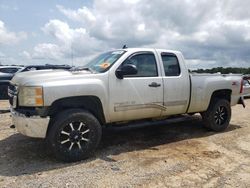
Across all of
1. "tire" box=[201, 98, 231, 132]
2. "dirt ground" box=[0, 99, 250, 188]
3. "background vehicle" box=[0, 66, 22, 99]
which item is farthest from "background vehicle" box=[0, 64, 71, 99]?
"tire" box=[201, 98, 231, 132]

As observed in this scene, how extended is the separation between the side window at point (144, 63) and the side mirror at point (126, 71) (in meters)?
0.33

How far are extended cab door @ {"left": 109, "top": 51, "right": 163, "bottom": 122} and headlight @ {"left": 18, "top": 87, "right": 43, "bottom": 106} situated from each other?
1284 mm

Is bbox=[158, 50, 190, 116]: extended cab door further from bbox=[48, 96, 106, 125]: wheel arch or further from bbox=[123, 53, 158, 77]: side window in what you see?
bbox=[48, 96, 106, 125]: wheel arch

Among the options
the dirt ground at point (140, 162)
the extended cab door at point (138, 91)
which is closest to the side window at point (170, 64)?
the extended cab door at point (138, 91)

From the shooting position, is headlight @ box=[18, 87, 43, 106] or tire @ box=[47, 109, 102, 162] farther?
tire @ box=[47, 109, 102, 162]

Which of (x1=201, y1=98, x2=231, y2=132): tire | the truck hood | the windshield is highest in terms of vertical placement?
the windshield

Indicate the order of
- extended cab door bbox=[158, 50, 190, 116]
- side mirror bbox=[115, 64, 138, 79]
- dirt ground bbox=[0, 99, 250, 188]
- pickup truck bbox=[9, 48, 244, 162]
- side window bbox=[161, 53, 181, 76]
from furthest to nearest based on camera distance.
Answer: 1. side window bbox=[161, 53, 181, 76]
2. extended cab door bbox=[158, 50, 190, 116]
3. side mirror bbox=[115, 64, 138, 79]
4. pickup truck bbox=[9, 48, 244, 162]
5. dirt ground bbox=[0, 99, 250, 188]

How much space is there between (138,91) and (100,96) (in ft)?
2.74

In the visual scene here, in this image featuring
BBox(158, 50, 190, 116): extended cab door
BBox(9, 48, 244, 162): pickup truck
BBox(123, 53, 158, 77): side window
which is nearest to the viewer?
BBox(9, 48, 244, 162): pickup truck

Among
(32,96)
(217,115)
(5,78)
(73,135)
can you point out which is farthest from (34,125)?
(5,78)

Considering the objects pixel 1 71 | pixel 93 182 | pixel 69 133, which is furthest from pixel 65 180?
pixel 1 71

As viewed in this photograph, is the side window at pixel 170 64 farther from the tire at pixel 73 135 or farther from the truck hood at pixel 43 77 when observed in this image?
the tire at pixel 73 135

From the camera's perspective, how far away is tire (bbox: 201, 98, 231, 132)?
24.1 ft

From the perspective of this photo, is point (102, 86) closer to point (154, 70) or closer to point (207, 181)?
point (154, 70)
